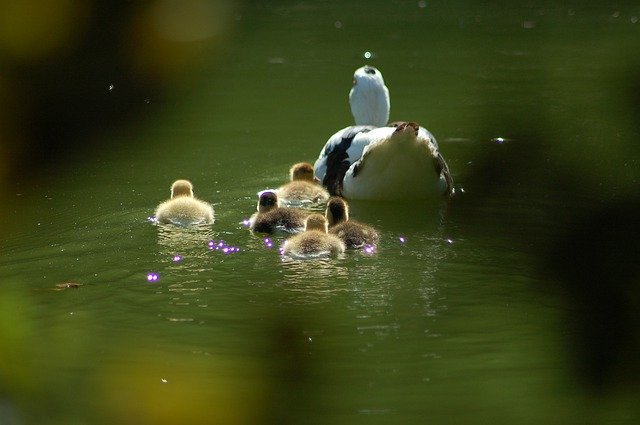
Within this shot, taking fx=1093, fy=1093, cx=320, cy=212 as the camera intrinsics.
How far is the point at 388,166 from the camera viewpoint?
7.54 metres

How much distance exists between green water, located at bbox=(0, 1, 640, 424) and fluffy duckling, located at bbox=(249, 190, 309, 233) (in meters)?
0.13

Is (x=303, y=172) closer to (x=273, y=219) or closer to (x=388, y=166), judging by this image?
(x=388, y=166)

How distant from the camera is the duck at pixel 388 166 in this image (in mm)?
7414

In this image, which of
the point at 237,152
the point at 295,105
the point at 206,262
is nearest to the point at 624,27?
the point at 295,105

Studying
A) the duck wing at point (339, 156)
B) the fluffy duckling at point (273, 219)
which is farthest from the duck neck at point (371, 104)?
the fluffy duckling at point (273, 219)

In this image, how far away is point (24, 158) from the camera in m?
1.85

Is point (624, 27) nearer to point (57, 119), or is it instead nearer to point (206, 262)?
point (206, 262)

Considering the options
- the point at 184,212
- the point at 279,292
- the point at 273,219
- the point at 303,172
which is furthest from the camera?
the point at 303,172

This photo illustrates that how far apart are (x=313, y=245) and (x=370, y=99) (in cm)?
363

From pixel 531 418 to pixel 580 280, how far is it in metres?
0.86

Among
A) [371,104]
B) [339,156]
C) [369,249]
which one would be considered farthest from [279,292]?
[371,104]

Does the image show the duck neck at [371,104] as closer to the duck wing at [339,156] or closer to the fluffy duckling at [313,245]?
the duck wing at [339,156]

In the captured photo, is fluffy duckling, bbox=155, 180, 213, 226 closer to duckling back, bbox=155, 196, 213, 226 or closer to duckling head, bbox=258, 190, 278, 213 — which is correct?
duckling back, bbox=155, 196, 213, 226

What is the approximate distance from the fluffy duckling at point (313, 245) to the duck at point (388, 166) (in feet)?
5.01
